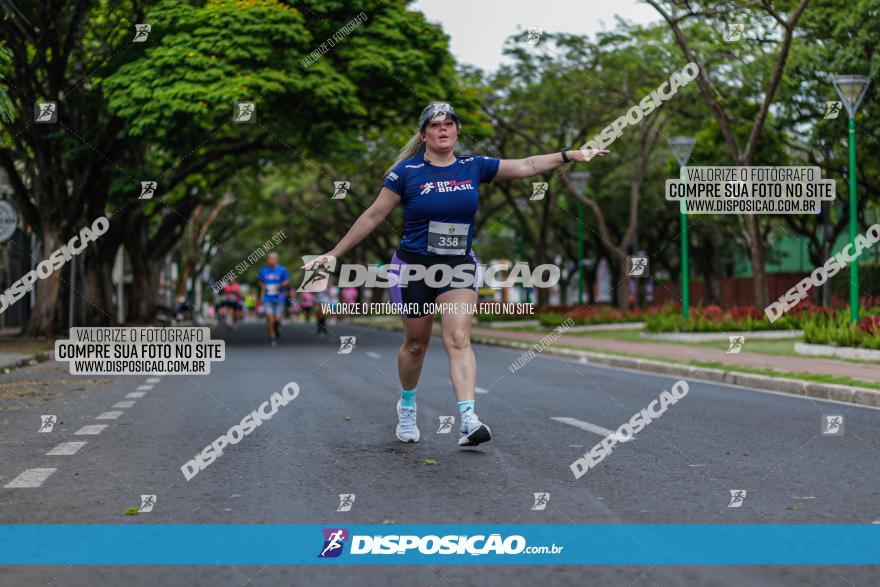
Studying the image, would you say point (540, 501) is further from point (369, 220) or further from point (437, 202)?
point (369, 220)

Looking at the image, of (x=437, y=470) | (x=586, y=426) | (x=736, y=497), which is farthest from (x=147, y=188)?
(x=736, y=497)

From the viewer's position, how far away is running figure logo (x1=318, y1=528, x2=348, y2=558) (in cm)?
469

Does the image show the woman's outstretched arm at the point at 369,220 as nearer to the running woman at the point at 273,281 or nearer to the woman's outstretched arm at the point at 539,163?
the woman's outstretched arm at the point at 539,163

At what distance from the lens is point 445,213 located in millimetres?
7227

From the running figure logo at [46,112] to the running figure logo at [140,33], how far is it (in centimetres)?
226

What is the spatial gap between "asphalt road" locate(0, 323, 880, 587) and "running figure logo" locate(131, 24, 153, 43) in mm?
13547

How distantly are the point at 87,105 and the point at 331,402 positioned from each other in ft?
57.1

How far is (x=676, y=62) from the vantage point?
30.2m

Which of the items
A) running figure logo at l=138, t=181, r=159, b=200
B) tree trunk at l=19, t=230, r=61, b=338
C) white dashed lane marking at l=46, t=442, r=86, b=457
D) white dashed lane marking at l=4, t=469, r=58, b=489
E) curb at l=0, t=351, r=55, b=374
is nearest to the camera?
white dashed lane marking at l=4, t=469, r=58, b=489

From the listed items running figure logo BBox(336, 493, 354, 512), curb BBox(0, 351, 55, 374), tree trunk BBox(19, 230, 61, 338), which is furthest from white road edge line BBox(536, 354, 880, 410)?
tree trunk BBox(19, 230, 61, 338)

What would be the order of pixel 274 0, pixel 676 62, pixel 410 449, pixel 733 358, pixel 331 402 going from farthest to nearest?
pixel 676 62, pixel 274 0, pixel 733 358, pixel 331 402, pixel 410 449

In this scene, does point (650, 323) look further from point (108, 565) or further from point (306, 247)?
point (306, 247)

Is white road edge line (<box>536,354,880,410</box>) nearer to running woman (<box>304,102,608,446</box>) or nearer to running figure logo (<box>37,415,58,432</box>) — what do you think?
running woman (<box>304,102,608,446</box>)

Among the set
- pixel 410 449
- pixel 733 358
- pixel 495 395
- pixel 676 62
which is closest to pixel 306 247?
pixel 676 62
